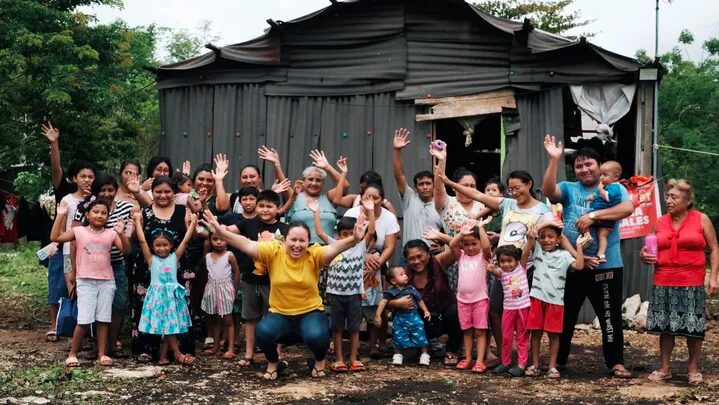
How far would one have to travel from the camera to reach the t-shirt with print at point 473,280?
7031 millimetres

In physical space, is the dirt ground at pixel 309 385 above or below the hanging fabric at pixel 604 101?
below

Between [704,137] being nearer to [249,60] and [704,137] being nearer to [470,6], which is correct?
[470,6]

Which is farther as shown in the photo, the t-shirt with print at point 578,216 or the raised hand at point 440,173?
the raised hand at point 440,173

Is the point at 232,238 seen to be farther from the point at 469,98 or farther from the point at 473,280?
the point at 469,98

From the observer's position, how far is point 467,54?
32.3 ft

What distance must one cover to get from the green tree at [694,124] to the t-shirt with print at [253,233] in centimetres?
1387

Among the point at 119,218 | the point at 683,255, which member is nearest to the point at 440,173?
the point at 683,255

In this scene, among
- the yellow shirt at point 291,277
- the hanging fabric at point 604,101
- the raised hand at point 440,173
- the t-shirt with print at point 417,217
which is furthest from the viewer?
the hanging fabric at point 604,101

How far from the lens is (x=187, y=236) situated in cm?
695

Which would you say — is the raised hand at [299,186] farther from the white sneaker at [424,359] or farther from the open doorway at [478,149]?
the open doorway at [478,149]

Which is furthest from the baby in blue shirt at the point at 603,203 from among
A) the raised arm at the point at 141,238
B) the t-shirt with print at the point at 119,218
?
the t-shirt with print at the point at 119,218

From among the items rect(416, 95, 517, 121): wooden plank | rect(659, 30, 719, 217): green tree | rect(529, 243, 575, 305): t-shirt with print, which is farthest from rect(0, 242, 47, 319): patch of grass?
rect(659, 30, 719, 217): green tree

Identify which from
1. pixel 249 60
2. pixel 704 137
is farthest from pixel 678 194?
pixel 704 137

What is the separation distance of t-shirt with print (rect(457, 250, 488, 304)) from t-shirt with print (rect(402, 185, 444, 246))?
1.97 feet
